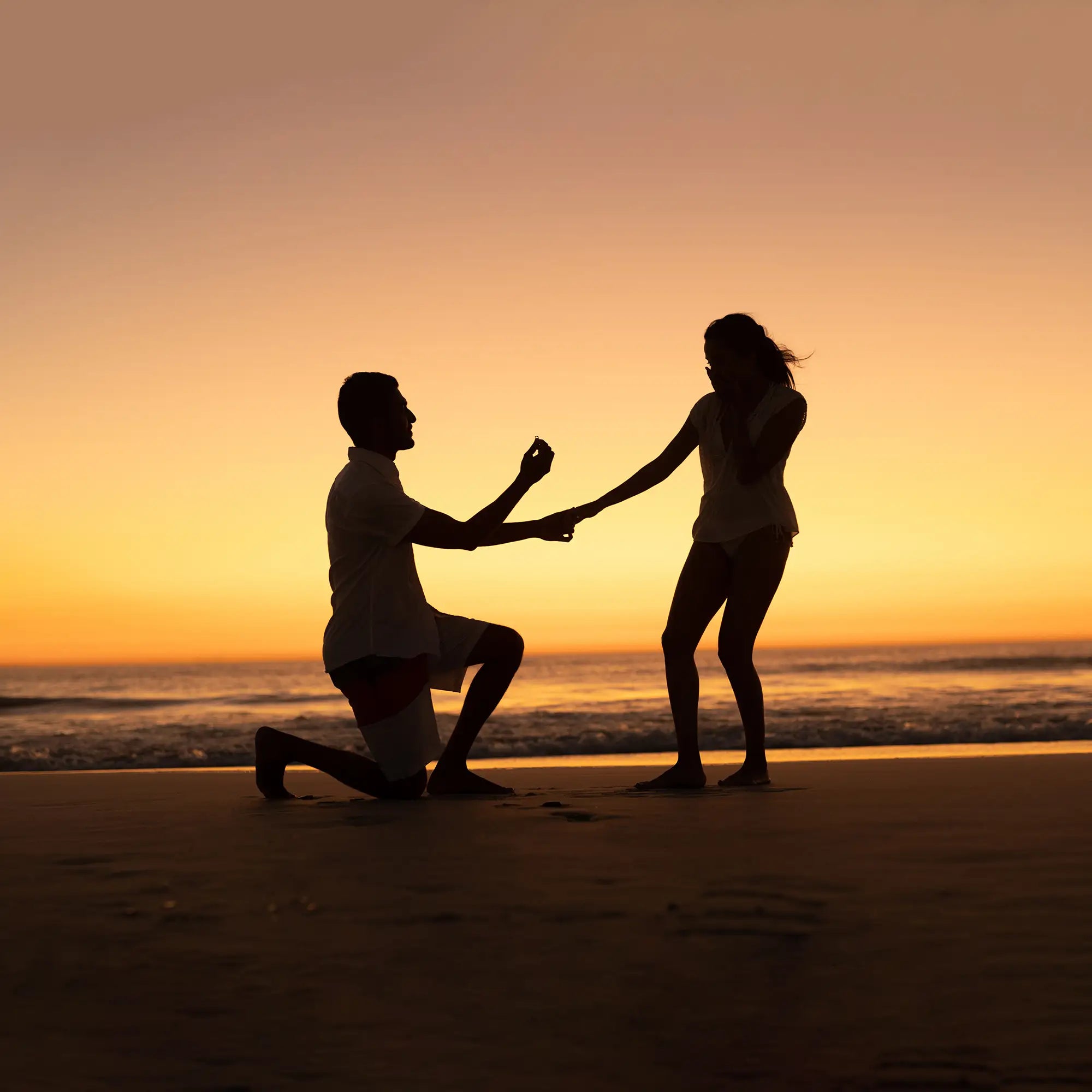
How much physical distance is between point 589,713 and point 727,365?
10838 millimetres

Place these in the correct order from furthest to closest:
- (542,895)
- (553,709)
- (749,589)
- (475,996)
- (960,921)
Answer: (553,709) → (749,589) → (542,895) → (960,921) → (475,996)

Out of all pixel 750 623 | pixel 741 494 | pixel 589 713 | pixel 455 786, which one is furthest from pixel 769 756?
pixel 589 713

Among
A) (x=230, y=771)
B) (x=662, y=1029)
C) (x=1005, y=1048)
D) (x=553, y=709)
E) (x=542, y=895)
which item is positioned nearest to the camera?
(x=1005, y=1048)

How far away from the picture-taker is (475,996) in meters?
2.01

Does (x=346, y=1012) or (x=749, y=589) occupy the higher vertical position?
(x=749, y=589)

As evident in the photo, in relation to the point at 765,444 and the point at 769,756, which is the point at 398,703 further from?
the point at 769,756

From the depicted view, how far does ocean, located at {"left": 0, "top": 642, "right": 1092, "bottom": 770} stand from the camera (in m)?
11.6

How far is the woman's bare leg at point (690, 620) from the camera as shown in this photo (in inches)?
200

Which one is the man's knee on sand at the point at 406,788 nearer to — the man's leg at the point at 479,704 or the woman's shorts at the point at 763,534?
the man's leg at the point at 479,704

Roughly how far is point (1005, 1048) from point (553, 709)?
14.7 meters

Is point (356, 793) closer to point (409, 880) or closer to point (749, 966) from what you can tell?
point (409, 880)

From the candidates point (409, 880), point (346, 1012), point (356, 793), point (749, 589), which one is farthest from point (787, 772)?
point (346, 1012)

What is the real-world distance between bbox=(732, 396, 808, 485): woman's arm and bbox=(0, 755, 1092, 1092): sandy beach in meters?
1.58

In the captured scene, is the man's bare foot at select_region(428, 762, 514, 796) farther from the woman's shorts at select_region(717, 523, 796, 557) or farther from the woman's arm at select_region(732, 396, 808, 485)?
the woman's arm at select_region(732, 396, 808, 485)
